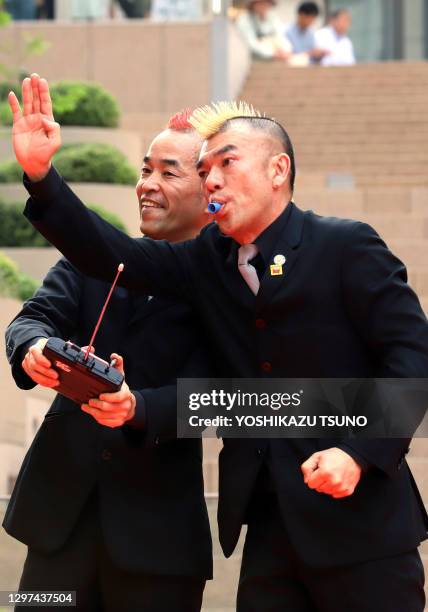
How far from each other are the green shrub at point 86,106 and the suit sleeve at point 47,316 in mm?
9053

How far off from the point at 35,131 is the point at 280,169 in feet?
2.46

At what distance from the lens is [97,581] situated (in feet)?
13.8

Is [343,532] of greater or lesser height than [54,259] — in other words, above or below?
above

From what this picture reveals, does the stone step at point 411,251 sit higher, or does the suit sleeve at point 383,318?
the suit sleeve at point 383,318

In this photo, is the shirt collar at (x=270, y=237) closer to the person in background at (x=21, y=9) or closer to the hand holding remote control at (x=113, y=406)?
the hand holding remote control at (x=113, y=406)

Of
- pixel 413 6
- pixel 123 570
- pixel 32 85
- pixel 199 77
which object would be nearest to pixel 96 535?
pixel 123 570

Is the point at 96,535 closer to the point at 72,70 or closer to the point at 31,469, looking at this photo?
the point at 31,469

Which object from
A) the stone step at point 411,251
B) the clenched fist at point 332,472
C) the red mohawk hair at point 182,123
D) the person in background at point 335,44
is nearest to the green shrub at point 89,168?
the stone step at point 411,251

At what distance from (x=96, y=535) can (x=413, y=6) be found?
72.2 feet

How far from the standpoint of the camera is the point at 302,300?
3.96 meters

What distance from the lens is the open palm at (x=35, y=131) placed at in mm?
3818

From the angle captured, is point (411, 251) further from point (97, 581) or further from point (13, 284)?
point (97, 581)

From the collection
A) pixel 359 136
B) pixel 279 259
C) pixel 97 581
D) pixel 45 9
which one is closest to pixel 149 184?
pixel 279 259

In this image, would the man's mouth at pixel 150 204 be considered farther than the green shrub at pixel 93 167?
No
